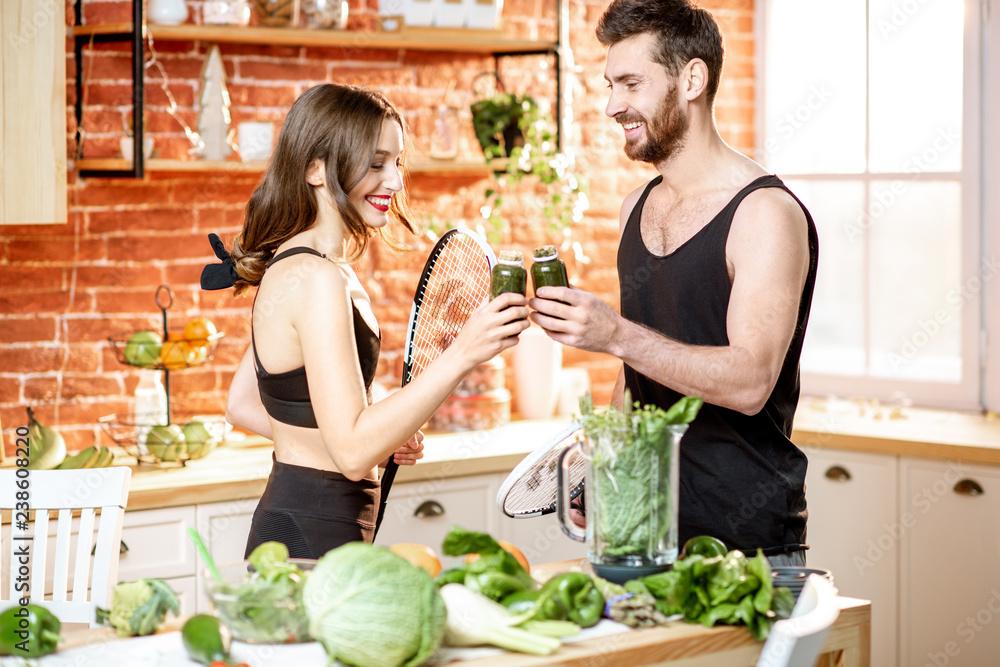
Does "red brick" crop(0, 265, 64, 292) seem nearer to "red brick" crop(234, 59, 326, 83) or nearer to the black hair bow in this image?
"red brick" crop(234, 59, 326, 83)

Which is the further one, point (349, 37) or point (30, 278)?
point (349, 37)

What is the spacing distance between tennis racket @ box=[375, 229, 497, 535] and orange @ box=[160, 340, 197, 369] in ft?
3.73

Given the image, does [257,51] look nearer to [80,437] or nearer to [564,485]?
[80,437]

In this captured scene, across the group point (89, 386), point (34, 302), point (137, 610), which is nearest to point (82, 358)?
point (89, 386)

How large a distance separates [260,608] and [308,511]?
562 mm

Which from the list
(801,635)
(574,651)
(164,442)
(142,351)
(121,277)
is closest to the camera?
(801,635)

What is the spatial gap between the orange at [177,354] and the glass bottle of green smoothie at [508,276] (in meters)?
1.55

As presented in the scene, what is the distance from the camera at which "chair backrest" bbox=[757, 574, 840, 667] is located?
116cm

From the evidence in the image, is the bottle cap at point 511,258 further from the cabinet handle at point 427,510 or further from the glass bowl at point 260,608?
the cabinet handle at point 427,510

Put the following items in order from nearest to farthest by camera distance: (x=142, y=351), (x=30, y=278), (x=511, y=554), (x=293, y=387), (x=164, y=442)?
(x=511, y=554), (x=293, y=387), (x=164, y=442), (x=142, y=351), (x=30, y=278)

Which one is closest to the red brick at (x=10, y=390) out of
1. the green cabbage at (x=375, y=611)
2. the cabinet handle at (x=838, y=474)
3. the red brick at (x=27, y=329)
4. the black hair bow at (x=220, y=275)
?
the red brick at (x=27, y=329)

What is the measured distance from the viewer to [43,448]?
2.67 metres

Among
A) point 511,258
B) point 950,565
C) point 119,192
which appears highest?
point 119,192

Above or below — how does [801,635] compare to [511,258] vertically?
below
